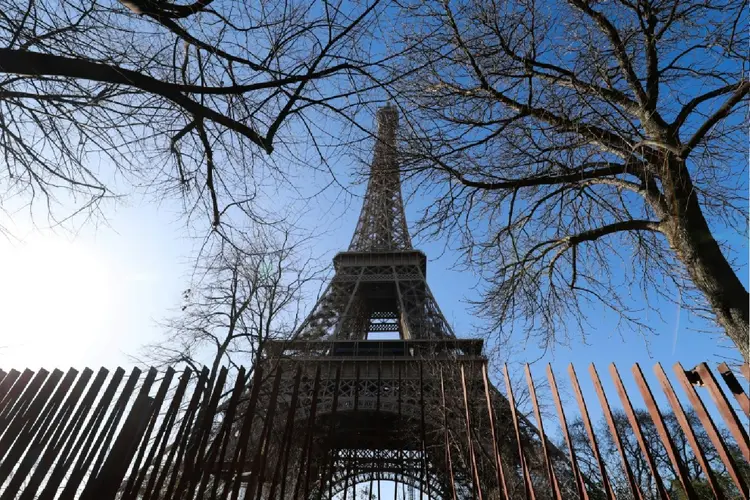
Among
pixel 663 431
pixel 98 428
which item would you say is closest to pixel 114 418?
pixel 98 428

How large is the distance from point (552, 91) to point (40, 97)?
14.0 feet

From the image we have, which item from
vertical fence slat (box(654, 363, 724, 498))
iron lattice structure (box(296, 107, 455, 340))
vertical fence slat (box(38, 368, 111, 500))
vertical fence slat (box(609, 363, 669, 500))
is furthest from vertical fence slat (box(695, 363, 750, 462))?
iron lattice structure (box(296, 107, 455, 340))

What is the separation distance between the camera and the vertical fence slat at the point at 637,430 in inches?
90.0

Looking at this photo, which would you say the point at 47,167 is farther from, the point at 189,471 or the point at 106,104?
the point at 189,471

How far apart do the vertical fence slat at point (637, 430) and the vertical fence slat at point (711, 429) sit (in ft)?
0.90

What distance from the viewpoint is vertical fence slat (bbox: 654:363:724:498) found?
6.98ft

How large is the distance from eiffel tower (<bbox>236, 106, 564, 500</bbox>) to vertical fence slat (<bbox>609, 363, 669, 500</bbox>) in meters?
0.77

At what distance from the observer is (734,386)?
2104 millimetres

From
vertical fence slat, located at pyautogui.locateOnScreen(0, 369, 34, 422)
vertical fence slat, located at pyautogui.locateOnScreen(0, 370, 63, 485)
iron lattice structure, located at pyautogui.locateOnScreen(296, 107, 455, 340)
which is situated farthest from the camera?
iron lattice structure, located at pyautogui.locateOnScreen(296, 107, 455, 340)

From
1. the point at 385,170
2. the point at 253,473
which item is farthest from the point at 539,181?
the point at 253,473

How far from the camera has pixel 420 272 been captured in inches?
1133

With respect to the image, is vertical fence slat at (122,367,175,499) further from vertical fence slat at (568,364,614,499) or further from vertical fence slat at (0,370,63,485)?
vertical fence slat at (568,364,614,499)

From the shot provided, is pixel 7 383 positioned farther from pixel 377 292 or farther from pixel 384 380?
pixel 377 292

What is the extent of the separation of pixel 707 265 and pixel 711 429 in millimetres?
1685
